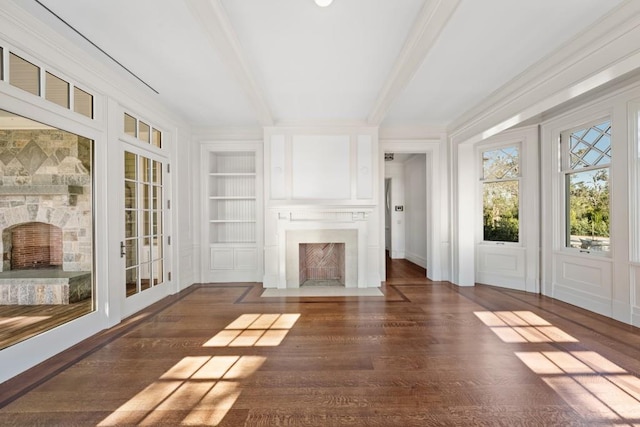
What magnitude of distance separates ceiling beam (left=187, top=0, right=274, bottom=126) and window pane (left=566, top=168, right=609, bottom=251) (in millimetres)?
4453

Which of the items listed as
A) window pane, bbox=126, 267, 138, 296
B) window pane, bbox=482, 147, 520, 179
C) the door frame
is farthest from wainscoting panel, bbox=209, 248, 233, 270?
window pane, bbox=482, 147, 520, 179

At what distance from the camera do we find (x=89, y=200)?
2.92 m

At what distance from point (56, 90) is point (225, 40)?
1618 mm

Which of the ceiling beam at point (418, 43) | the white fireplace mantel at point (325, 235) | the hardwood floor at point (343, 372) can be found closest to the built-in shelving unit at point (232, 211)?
the white fireplace mantel at point (325, 235)

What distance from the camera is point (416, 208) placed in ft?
22.9

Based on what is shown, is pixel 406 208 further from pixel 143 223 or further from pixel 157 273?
pixel 143 223

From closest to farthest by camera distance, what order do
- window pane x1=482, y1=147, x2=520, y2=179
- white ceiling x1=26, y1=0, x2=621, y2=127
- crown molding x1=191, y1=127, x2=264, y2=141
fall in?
white ceiling x1=26, y1=0, x2=621, y2=127 < window pane x1=482, y1=147, x2=520, y2=179 < crown molding x1=191, y1=127, x2=264, y2=141

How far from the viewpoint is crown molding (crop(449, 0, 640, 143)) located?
2.20m

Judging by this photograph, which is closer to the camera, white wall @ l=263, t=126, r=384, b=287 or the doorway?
white wall @ l=263, t=126, r=384, b=287

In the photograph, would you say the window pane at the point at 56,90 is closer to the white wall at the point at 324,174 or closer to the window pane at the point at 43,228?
the window pane at the point at 43,228

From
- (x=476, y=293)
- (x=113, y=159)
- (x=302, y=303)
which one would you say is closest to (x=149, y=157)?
(x=113, y=159)

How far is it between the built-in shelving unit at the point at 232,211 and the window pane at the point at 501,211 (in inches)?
161

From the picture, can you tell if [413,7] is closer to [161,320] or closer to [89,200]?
[89,200]

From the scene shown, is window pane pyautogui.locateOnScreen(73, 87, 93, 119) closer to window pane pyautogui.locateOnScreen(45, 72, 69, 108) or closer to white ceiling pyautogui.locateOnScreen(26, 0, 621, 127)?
window pane pyautogui.locateOnScreen(45, 72, 69, 108)
